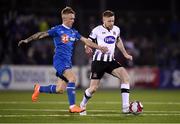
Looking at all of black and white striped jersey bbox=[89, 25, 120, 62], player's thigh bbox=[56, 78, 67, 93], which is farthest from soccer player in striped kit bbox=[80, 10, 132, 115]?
player's thigh bbox=[56, 78, 67, 93]

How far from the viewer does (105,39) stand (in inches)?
586

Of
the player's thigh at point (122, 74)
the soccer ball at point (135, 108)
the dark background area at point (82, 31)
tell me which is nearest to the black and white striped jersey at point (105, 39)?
the player's thigh at point (122, 74)

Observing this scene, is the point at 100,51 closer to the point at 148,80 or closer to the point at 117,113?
the point at 117,113

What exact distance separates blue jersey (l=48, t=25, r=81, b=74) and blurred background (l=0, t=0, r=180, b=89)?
13.9 meters

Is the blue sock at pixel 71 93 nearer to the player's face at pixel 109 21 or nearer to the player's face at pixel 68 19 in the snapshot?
the player's face at pixel 68 19

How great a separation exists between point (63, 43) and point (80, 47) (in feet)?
49.9

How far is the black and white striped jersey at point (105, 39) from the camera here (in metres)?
14.9

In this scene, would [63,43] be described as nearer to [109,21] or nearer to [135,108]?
[109,21]

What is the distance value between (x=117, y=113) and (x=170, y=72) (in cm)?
1584

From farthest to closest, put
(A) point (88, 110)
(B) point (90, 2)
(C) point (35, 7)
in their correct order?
(B) point (90, 2) < (C) point (35, 7) < (A) point (88, 110)

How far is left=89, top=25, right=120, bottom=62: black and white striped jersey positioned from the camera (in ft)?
48.8

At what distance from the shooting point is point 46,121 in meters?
12.7

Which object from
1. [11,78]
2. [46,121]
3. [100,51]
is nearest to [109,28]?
[100,51]

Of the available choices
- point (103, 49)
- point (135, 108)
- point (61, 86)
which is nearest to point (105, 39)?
point (103, 49)
